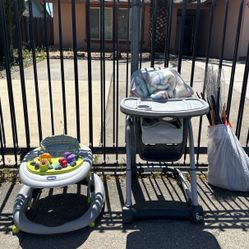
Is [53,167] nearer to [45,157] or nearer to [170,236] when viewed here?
[45,157]

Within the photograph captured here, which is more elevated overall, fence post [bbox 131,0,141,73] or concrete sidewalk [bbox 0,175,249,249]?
fence post [bbox 131,0,141,73]

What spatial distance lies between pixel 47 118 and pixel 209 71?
299 cm

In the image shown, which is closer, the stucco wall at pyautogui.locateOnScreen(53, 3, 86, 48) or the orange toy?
the orange toy

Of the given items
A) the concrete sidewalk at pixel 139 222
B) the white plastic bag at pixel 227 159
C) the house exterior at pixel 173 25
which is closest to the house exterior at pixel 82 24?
the house exterior at pixel 173 25

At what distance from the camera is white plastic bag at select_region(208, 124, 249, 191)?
2.63 meters

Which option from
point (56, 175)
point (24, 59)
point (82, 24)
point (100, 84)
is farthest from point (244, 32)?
point (56, 175)

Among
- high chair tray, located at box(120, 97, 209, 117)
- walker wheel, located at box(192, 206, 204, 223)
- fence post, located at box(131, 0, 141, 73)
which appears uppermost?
fence post, located at box(131, 0, 141, 73)

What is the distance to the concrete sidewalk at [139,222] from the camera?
210cm

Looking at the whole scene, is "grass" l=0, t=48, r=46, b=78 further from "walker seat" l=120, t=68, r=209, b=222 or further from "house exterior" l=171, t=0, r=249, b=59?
"walker seat" l=120, t=68, r=209, b=222

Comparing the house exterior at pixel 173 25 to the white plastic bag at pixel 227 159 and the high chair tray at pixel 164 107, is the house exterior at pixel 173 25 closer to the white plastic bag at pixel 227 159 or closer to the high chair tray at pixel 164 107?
the white plastic bag at pixel 227 159

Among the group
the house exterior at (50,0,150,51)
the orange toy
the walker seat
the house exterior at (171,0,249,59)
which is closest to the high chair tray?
the walker seat

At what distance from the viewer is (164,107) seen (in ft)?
6.93

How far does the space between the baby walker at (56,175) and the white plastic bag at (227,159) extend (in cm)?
104

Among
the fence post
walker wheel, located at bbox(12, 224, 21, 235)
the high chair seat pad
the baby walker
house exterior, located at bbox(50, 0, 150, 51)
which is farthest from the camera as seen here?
house exterior, located at bbox(50, 0, 150, 51)
